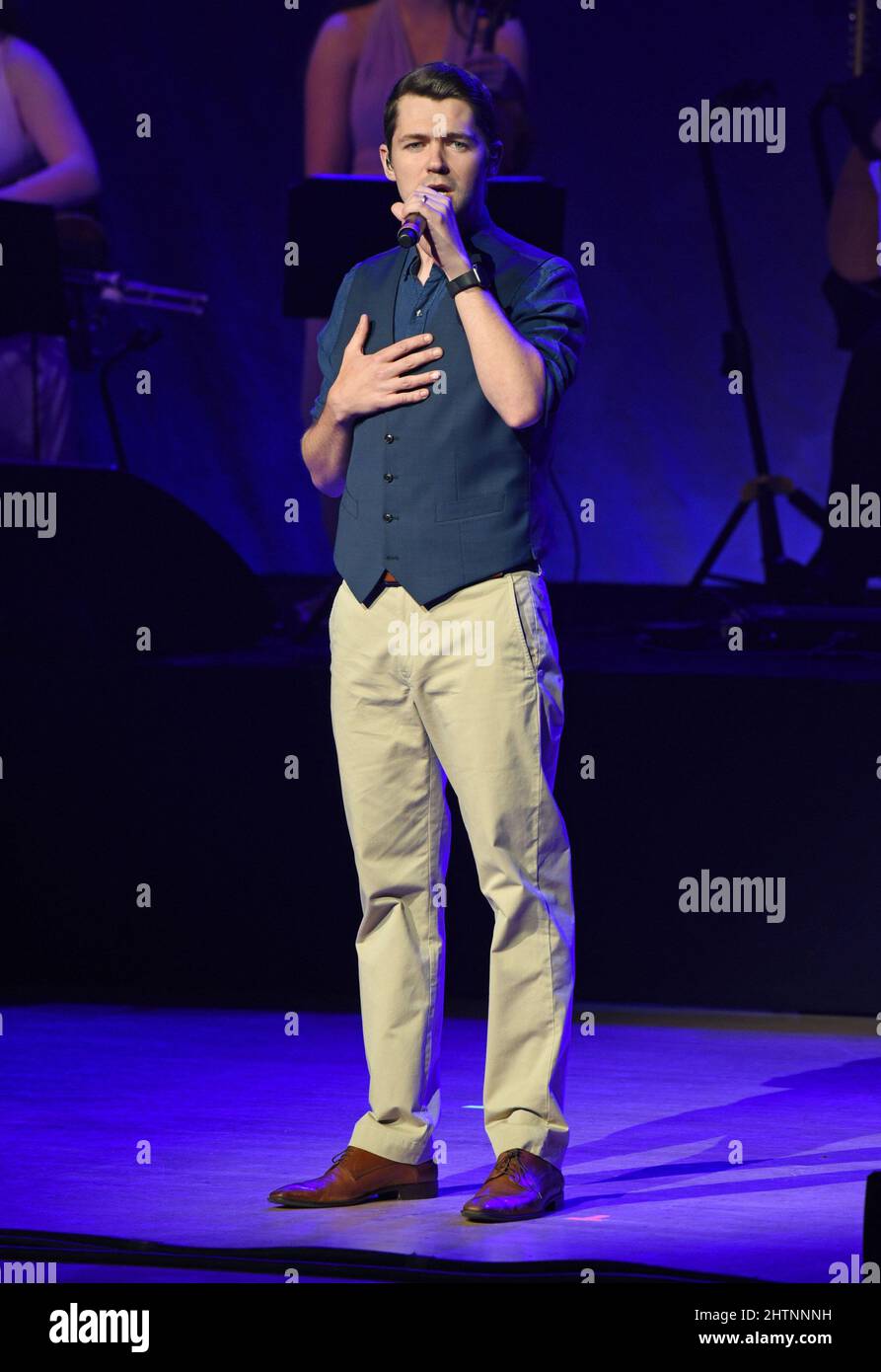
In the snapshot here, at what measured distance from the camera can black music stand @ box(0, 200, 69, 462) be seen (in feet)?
14.5

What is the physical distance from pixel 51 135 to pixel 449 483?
3415 millimetres

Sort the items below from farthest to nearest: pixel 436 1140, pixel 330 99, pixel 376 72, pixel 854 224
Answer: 1. pixel 330 99
2. pixel 376 72
3. pixel 854 224
4. pixel 436 1140

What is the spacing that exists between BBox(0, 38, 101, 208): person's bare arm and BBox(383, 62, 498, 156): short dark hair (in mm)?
3073

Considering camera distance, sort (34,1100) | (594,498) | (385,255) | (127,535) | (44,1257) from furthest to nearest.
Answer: (594,498), (127,535), (34,1100), (385,255), (44,1257)

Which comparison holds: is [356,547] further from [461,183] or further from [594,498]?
[594,498]

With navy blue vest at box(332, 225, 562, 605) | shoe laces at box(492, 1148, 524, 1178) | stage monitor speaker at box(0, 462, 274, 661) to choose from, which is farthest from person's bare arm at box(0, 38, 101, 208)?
shoe laces at box(492, 1148, 524, 1178)

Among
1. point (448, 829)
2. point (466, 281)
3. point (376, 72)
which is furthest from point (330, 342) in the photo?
point (376, 72)

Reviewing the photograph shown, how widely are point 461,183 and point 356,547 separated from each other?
0.50 meters

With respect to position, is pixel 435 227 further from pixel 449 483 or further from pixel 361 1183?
Answer: pixel 361 1183

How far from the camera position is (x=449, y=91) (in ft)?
8.59

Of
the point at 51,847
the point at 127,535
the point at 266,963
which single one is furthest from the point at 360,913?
the point at 127,535

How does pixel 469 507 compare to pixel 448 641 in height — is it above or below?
above
